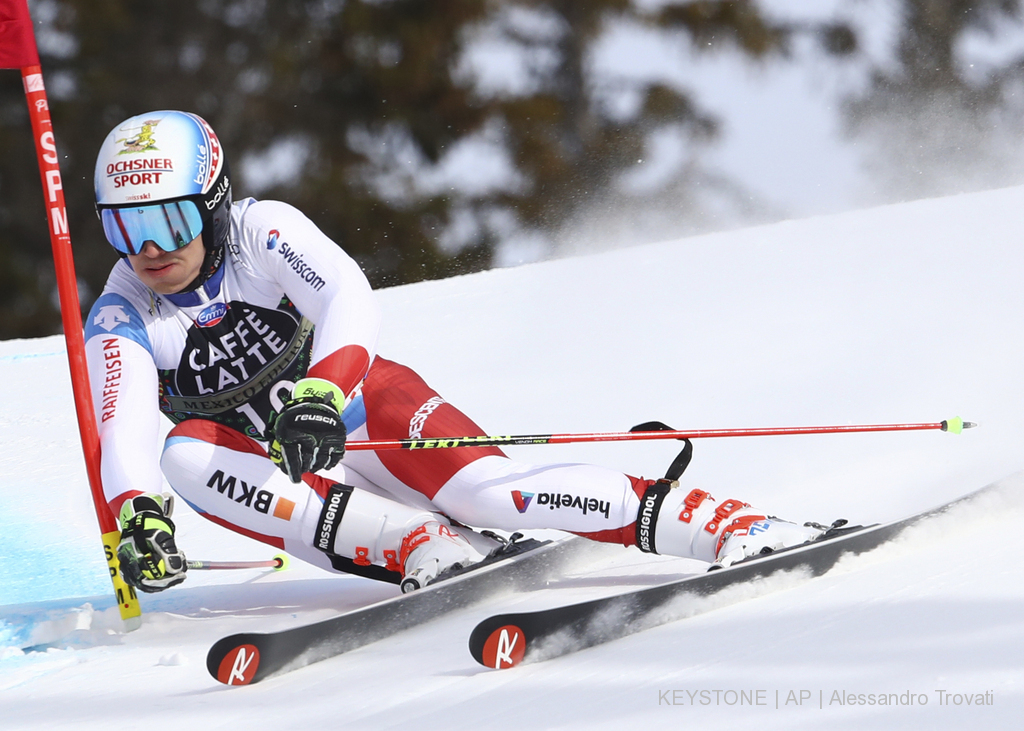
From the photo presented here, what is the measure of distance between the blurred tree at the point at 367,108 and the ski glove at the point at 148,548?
10688mm

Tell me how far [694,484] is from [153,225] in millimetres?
1811

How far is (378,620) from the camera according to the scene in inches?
85.9

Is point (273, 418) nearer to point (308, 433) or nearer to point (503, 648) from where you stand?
point (308, 433)

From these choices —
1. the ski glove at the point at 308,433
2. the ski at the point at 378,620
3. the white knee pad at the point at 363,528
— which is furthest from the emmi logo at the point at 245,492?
the ski at the point at 378,620

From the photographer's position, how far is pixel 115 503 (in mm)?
2256

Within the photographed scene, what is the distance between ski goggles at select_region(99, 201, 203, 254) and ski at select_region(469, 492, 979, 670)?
95 cm

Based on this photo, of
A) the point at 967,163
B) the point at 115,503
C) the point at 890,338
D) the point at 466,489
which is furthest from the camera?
the point at 967,163

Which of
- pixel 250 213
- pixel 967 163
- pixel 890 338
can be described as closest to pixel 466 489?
pixel 250 213

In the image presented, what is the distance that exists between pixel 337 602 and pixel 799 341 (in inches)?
112

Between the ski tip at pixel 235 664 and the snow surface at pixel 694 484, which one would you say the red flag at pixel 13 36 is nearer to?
the snow surface at pixel 694 484

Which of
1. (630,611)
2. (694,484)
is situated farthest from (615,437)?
(694,484)

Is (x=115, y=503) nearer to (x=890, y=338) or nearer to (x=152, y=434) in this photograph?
(x=152, y=434)

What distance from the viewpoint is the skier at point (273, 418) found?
224cm

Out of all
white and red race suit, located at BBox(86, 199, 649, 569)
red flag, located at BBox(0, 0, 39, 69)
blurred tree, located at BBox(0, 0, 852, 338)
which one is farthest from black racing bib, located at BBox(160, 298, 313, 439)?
blurred tree, located at BBox(0, 0, 852, 338)
